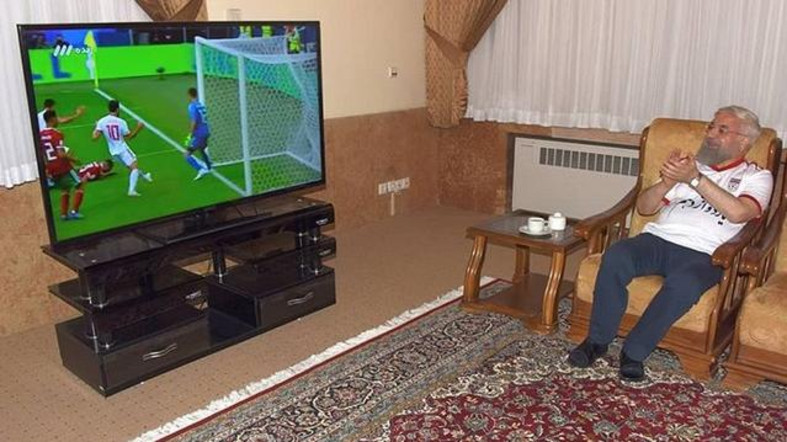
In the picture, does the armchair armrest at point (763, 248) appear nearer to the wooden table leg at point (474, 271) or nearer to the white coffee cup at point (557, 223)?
the white coffee cup at point (557, 223)

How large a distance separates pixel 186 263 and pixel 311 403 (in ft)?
4.66

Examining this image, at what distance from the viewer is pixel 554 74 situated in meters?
4.52

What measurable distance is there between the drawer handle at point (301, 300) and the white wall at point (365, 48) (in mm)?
1530

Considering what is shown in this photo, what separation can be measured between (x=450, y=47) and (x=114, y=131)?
2.84m

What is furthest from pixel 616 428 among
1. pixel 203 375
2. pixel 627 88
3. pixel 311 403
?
pixel 627 88

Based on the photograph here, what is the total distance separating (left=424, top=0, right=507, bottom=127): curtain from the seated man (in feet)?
7.10

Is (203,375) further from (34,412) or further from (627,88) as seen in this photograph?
(627,88)

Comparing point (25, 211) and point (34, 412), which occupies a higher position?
point (25, 211)

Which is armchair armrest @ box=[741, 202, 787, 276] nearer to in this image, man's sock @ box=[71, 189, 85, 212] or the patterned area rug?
the patterned area rug

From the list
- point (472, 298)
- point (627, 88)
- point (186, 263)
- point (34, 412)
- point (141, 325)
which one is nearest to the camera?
point (34, 412)

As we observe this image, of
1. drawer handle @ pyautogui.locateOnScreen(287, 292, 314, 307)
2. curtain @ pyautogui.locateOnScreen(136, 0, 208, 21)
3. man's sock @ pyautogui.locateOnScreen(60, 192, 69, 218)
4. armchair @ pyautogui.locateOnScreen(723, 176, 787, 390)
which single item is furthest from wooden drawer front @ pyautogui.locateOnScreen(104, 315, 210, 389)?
armchair @ pyautogui.locateOnScreen(723, 176, 787, 390)

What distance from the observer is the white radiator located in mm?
4434

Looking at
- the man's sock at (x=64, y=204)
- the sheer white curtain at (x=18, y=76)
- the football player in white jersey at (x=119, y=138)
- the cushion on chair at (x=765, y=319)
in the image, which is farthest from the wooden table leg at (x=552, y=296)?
the sheer white curtain at (x=18, y=76)

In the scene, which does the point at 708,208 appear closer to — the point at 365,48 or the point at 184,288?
the point at 184,288
